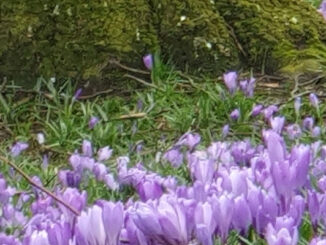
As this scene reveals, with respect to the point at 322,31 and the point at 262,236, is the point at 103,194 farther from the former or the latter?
A: the point at 322,31

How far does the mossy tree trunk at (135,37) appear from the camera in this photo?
4945 mm

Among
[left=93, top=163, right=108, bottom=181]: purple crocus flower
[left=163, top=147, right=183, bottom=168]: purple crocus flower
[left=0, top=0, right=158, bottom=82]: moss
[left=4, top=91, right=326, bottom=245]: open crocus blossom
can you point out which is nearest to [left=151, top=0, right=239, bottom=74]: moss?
[left=0, top=0, right=158, bottom=82]: moss

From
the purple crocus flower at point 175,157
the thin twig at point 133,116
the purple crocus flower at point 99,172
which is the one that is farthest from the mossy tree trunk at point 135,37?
the purple crocus flower at point 99,172

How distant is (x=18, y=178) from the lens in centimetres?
321

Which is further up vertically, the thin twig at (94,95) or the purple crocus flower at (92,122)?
the purple crocus flower at (92,122)

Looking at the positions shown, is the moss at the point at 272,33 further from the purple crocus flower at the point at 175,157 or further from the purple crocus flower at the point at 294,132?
the purple crocus flower at the point at 175,157

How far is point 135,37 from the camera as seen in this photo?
497cm

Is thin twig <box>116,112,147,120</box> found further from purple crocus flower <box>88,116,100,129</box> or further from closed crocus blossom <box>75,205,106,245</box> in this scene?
closed crocus blossom <box>75,205,106,245</box>

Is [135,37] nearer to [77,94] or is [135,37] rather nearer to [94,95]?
[94,95]

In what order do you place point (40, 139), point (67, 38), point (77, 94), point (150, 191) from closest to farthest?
point (150, 191) < point (40, 139) < point (77, 94) < point (67, 38)

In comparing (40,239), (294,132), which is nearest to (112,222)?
(40,239)

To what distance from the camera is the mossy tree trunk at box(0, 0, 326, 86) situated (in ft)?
16.2

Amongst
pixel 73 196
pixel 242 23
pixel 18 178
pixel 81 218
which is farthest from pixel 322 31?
pixel 81 218

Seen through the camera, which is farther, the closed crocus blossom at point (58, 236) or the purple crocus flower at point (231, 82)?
the purple crocus flower at point (231, 82)
